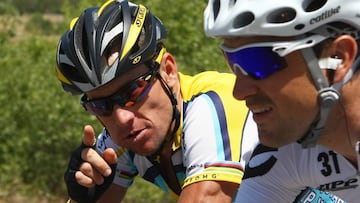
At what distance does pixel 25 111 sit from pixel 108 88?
492cm

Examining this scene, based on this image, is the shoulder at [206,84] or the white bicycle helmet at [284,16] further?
the shoulder at [206,84]

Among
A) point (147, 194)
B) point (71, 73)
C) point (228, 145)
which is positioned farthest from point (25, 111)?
point (228, 145)

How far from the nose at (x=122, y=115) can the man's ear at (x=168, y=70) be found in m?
0.27

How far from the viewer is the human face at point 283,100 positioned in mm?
2291

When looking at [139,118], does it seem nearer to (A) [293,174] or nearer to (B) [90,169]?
(B) [90,169]

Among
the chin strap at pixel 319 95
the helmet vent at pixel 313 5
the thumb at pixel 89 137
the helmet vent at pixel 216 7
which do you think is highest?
the helmet vent at pixel 313 5

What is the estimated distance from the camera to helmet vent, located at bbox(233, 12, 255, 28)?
2344 millimetres

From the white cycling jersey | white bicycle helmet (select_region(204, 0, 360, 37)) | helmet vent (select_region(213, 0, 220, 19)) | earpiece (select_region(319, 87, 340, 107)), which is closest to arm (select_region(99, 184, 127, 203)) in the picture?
the white cycling jersey

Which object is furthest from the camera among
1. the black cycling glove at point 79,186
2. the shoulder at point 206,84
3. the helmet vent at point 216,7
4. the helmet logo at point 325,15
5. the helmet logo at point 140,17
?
the helmet logo at point 140,17

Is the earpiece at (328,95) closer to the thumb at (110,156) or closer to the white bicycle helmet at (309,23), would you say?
the white bicycle helmet at (309,23)

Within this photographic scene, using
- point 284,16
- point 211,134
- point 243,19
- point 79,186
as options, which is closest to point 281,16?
point 284,16

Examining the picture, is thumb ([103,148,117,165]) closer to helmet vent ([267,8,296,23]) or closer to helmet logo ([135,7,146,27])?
helmet logo ([135,7,146,27])

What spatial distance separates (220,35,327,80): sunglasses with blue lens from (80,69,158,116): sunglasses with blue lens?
0.97 m

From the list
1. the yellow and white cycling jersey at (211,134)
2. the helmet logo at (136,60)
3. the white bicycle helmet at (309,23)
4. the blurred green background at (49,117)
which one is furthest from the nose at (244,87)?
the blurred green background at (49,117)
